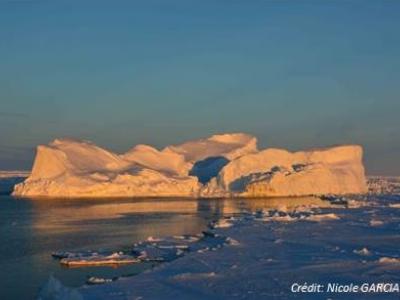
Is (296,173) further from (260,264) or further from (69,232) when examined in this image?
(260,264)

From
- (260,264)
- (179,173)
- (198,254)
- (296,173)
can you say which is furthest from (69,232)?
(179,173)

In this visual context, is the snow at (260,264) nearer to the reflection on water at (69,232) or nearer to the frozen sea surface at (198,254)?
the frozen sea surface at (198,254)

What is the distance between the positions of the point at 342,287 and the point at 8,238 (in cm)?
1509

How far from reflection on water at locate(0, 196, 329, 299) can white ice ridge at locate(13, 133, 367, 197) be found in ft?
41.9

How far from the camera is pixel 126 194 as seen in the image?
57.0 m

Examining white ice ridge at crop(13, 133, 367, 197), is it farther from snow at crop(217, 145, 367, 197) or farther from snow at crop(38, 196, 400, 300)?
snow at crop(38, 196, 400, 300)

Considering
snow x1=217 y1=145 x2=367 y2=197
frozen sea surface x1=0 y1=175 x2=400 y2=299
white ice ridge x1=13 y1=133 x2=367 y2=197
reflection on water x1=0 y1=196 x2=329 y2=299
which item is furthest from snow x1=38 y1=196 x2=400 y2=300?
white ice ridge x1=13 y1=133 x2=367 y2=197

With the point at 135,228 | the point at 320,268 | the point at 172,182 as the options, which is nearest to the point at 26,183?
the point at 172,182

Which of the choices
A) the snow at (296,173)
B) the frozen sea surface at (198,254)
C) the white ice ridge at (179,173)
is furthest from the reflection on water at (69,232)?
the snow at (296,173)

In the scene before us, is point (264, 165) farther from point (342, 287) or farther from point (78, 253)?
point (342, 287)

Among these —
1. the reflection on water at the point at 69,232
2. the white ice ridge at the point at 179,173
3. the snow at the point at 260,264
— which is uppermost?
the white ice ridge at the point at 179,173

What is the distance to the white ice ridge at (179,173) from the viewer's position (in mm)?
55812

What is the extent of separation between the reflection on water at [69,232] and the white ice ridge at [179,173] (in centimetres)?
1278

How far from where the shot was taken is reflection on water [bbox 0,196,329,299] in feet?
53.7
